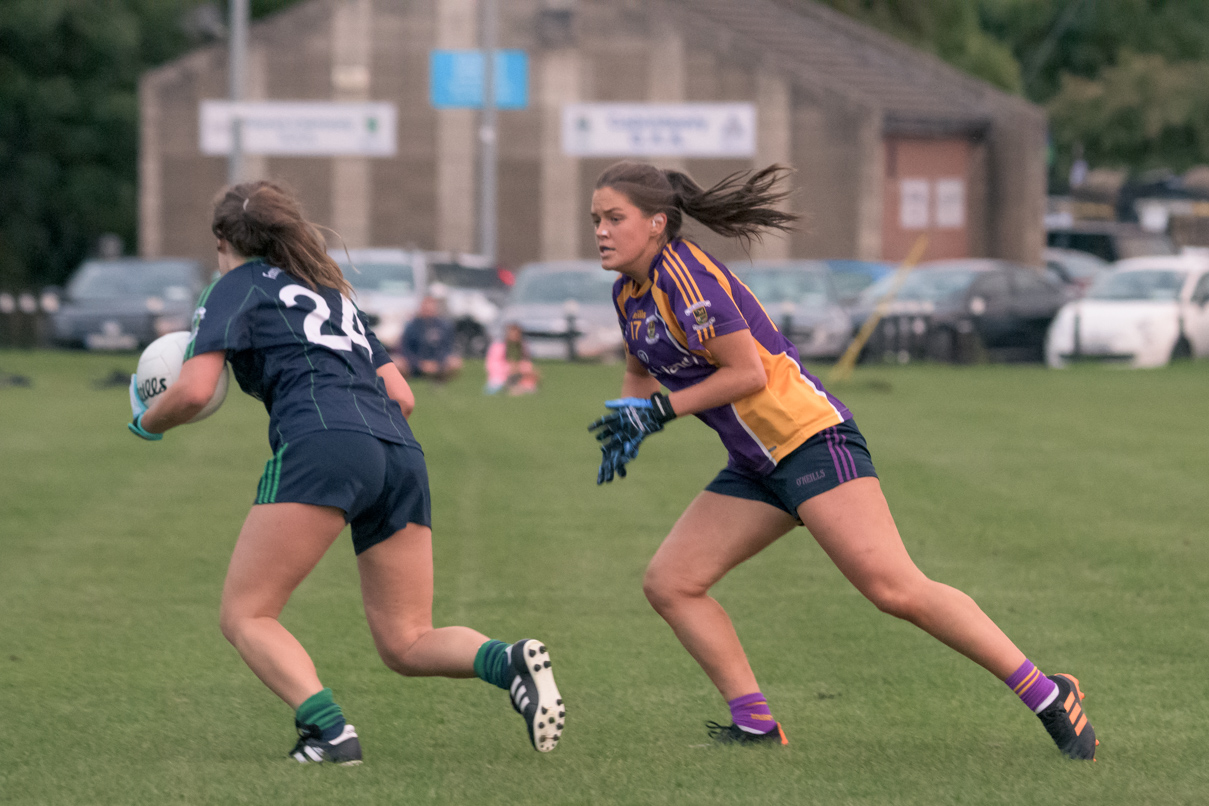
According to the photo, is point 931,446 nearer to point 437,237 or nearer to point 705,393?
point 705,393

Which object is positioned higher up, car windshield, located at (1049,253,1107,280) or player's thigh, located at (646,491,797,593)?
car windshield, located at (1049,253,1107,280)

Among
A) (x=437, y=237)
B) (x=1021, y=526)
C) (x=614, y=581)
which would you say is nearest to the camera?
(x=614, y=581)

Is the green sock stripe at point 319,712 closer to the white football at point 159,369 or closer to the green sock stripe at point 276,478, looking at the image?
the green sock stripe at point 276,478

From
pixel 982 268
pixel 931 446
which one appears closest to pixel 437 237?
pixel 982 268

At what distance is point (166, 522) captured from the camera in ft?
34.1

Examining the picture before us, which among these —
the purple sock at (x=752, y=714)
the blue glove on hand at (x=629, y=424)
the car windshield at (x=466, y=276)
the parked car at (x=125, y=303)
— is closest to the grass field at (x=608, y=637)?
the purple sock at (x=752, y=714)

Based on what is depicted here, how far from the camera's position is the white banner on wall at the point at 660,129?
33.8 metres

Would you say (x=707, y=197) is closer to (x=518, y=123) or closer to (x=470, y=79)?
(x=470, y=79)

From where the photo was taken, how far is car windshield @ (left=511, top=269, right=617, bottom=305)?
24.9m

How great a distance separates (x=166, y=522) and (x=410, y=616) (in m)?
5.72

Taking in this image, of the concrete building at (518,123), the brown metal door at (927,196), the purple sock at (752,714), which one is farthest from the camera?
the brown metal door at (927,196)

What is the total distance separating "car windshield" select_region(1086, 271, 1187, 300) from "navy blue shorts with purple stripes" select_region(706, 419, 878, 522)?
2144 centimetres

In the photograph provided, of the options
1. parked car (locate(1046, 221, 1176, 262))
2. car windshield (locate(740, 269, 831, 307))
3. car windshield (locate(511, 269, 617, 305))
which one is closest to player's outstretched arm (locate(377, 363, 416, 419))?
car windshield (locate(511, 269, 617, 305))

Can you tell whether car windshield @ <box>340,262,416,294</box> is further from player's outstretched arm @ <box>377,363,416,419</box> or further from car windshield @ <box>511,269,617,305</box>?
player's outstretched arm @ <box>377,363,416,419</box>
